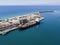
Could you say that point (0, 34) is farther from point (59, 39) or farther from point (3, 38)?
point (59, 39)

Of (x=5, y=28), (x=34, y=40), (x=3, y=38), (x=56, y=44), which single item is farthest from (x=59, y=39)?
(x=5, y=28)

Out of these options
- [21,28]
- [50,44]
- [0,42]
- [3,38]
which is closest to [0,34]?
[3,38]

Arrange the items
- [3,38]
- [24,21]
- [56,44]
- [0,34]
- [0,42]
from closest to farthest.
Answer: [56,44]
[0,42]
[3,38]
[0,34]
[24,21]

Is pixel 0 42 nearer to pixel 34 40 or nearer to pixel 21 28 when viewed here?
pixel 34 40

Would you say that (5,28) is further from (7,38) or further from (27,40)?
(27,40)

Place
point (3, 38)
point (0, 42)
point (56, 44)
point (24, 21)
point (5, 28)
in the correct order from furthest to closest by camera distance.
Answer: point (24, 21)
point (5, 28)
point (3, 38)
point (0, 42)
point (56, 44)

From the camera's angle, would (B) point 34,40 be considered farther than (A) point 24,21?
No

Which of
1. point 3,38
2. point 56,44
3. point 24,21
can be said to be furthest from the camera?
point 24,21

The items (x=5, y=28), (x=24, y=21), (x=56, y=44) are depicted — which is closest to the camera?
(x=56, y=44)
